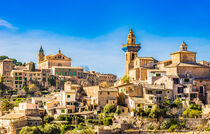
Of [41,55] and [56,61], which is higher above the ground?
[41,55]

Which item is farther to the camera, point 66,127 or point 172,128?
point 172,128

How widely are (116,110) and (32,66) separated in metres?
35.1

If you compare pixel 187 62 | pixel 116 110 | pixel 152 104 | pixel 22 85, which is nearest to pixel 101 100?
pixel 116 110

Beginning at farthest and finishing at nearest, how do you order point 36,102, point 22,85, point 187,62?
1. point 22,85
2. point 187,62
3. point 36,102

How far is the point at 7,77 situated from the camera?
80.6m

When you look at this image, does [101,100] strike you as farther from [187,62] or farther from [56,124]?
[187,62]

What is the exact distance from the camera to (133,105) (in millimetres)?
56906

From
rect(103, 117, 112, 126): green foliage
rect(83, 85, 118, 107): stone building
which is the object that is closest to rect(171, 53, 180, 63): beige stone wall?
rect(83, 85, 118, 107): stone building

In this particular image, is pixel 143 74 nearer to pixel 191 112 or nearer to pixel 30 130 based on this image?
pixel 191 112

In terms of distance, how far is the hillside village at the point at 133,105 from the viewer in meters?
53.8

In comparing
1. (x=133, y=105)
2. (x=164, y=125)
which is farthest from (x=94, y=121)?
(x=164, y=125)

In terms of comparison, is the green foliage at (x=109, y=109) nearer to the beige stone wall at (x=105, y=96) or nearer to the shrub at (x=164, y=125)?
the beige stone wall at (x=105, y=96)

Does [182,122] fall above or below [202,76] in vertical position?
below

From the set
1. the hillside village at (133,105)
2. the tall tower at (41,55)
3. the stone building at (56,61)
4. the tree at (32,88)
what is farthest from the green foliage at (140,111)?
the tall tower at (41,55)
